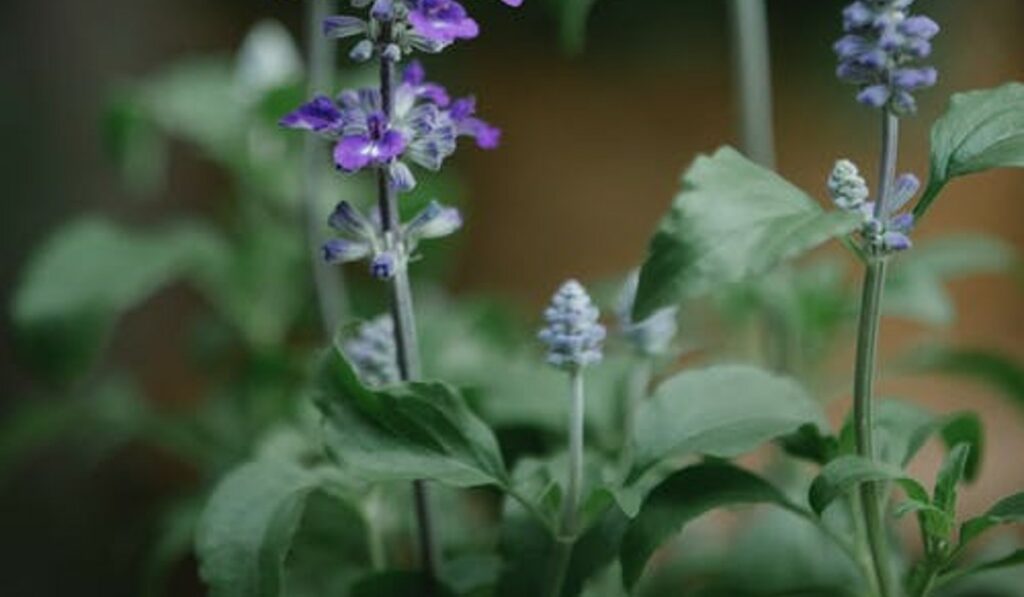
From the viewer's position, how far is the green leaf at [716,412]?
70 centimetres

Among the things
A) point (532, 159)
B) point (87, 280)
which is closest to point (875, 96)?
point (87, 280)

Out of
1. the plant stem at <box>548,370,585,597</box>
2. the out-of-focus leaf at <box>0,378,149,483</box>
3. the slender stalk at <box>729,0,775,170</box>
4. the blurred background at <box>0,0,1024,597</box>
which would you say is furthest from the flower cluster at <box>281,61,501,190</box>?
the blurred background at <box>0,0,1024,597</box>

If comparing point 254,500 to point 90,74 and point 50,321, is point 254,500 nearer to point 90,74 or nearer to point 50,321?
point 50,321

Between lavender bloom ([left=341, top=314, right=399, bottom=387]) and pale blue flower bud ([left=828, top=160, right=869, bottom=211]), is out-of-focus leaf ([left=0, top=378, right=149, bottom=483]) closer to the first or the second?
lavender bloom ([left=341, top=314, right=399, bottom=387])

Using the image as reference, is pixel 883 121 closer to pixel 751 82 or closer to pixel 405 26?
pixel 405 26

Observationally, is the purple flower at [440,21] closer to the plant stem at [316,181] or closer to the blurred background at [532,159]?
the plant stem at [316,181]

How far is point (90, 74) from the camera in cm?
194

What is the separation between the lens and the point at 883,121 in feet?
2.10

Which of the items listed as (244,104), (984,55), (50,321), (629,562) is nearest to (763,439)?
(629,562)

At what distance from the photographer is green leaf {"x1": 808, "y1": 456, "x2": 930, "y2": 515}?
2.08 ft

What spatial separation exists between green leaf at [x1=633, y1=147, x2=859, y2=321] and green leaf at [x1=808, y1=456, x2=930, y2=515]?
0.35 feet

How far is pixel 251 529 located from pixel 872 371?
285 millimetres

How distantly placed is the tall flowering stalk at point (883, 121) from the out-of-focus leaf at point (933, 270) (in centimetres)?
36

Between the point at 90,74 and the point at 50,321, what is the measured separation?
0.92 meters
